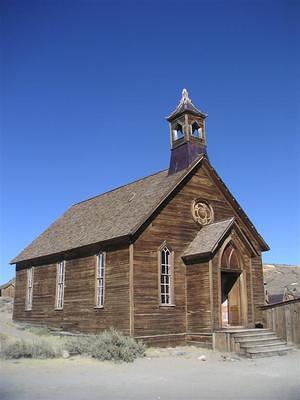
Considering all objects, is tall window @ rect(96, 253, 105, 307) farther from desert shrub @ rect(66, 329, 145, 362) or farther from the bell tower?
the bell tower

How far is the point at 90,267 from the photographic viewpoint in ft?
76.1

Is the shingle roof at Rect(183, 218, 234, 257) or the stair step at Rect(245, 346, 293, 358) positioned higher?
the shingle roof at Rect(183, 218, 234, 257)

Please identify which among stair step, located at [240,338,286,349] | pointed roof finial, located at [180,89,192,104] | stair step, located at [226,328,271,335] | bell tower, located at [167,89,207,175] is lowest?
stair step, located at [240,338,286,349]

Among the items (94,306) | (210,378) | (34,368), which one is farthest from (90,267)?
(210,378)

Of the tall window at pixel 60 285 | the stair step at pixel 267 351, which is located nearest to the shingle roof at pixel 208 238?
the stair step at pixel 267 351

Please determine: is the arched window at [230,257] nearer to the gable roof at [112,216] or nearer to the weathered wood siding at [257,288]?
the weathered wood siding at [257,288]

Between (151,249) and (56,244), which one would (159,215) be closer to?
(151,249)

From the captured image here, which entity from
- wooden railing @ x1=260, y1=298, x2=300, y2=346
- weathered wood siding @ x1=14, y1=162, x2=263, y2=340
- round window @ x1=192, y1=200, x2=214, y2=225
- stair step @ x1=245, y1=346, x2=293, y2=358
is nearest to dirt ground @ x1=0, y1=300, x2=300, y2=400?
stair step @ x1=245, y1=346, x2=293, y2=358

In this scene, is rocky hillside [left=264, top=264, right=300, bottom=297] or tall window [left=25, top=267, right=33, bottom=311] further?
rocky hillside [left=264, top=264, right=300, bottom=297]

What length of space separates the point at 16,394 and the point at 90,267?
12.5 meters

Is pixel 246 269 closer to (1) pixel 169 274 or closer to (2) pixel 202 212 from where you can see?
(2) pixel 202 212

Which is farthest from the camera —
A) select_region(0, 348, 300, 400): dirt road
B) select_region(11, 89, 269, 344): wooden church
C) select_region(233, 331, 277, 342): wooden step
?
select_region(11, 89, 269, 344): wooden church

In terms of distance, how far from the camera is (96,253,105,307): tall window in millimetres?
22203

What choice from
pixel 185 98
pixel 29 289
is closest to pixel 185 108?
pixel 185 98
